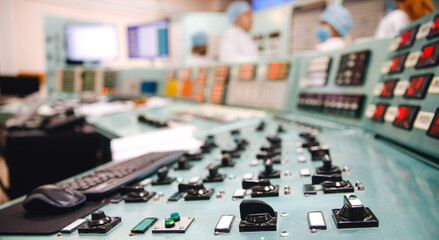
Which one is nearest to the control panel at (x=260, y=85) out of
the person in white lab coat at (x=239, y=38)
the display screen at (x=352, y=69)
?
the display screen at (x=352, y=69)

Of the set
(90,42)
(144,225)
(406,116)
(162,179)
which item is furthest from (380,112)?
(90,42)

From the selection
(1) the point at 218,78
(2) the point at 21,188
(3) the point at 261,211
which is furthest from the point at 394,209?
(2) the point at 21,188

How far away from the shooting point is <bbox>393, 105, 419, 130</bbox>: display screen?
756mm

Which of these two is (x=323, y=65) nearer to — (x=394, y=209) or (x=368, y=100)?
(x=368, y=100)

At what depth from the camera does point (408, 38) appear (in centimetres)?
89

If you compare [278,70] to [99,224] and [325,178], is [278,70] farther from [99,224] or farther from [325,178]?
[99,224]

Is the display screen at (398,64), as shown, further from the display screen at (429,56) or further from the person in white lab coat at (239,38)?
the person in white lab coat at (239,38)

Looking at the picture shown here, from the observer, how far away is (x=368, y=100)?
111 centimetres

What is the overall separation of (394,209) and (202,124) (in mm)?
1041

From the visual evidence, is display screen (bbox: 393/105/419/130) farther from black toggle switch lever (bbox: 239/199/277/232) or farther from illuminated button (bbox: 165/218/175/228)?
illuminated button (bbox: 165/218/175/228)

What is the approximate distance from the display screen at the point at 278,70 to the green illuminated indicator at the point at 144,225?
Result: 49.7 inches

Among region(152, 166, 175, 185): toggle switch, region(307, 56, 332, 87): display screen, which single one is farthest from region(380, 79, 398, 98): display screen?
region(152, 166, 175, 185): toggle switch

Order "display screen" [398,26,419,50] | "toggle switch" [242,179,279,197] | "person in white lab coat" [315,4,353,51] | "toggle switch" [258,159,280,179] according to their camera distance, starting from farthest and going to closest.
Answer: "person in white lab coat" [315,4,353,51]
"display screen" [398,26,419,50]
"toggle switch" [258,159,280,179]
"toggle switch" [242,179,279,197]

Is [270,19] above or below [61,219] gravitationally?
above
